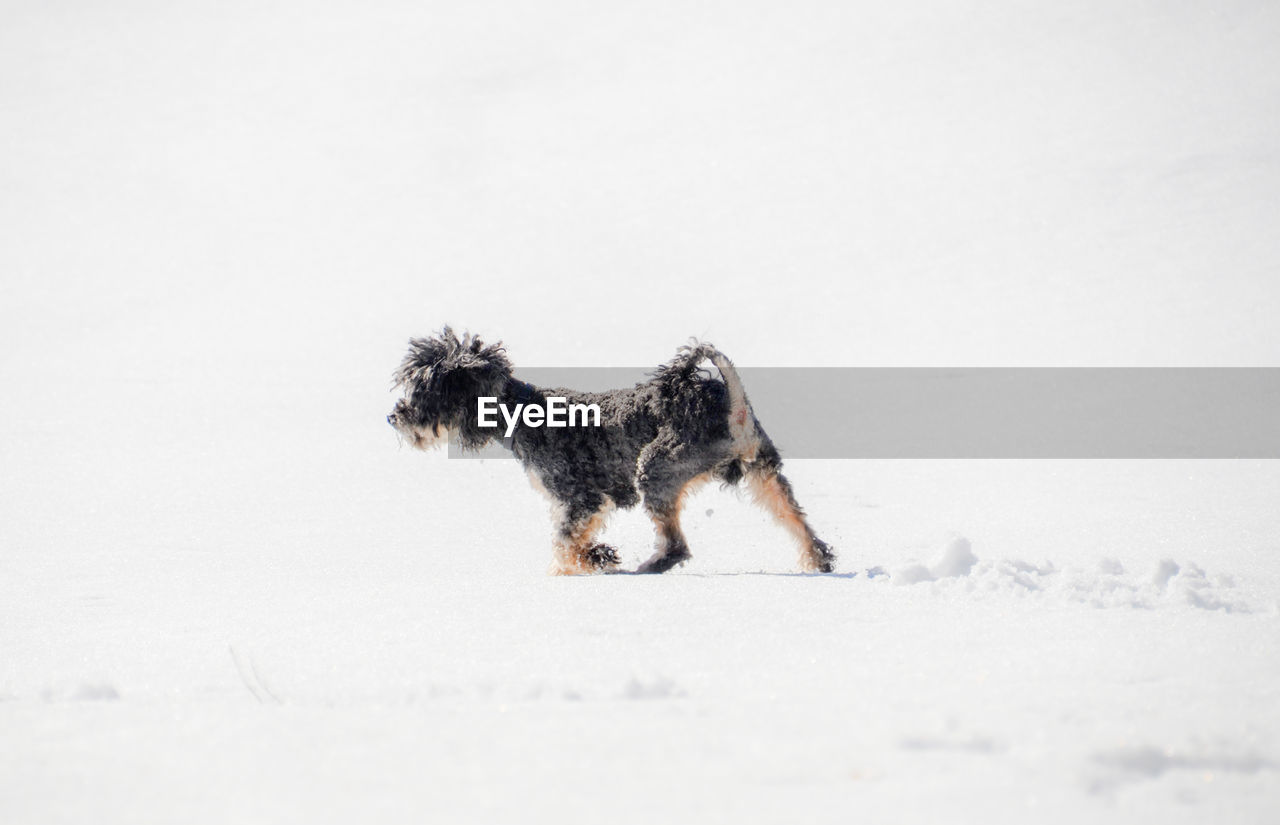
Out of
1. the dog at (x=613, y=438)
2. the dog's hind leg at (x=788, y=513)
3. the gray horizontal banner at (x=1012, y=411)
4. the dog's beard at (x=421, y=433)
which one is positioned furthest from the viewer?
the gray horizontal banner at (x=1012, y=411)

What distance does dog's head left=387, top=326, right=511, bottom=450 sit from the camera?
7.30 metres

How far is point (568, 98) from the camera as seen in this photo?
107ft

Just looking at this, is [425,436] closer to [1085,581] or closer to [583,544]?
[583,544]

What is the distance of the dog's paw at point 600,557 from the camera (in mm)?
6707

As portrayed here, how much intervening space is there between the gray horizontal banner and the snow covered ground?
1.97 ft

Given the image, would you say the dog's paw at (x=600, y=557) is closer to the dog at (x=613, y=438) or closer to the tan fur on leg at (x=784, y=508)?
the dog at (x=613, y=438)

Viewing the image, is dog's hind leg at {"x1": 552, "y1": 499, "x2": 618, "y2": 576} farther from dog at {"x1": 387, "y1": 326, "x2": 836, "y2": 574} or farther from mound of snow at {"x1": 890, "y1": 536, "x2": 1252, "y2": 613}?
mound of snow at {"x1": 890, "y1": 536, "x2": 1252, "y2": 613}

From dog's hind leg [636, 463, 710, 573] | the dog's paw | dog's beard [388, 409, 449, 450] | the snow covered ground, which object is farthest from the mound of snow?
dog's beard [388, 409, 449, 450]

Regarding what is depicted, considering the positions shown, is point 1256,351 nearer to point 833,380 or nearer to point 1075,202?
point 833,380

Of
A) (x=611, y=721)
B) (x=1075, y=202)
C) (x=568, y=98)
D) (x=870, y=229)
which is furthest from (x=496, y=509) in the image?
(x=568, y=98)

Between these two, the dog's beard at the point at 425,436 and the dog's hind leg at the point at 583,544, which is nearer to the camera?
the dog's hind leg at the point at 583,544

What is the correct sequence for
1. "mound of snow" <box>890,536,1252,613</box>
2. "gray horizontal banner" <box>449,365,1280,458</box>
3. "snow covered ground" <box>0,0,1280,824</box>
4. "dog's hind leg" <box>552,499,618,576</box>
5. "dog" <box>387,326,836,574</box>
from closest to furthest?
"snow covered ground" <box>0,0,1280,824</box>, "mound of snow" <box>890,536,1252,613</box>, "dog" <box>387,326,836,574</box>, "dog's hind leg" <box>552,499,618,576</box>, "gray horizontal banner" <box>449,365,1280,458</box>

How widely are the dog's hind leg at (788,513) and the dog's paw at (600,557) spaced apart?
986 mm

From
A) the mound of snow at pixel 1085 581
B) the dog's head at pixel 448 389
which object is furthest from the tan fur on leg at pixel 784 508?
the dog's head at pixel 448 389
